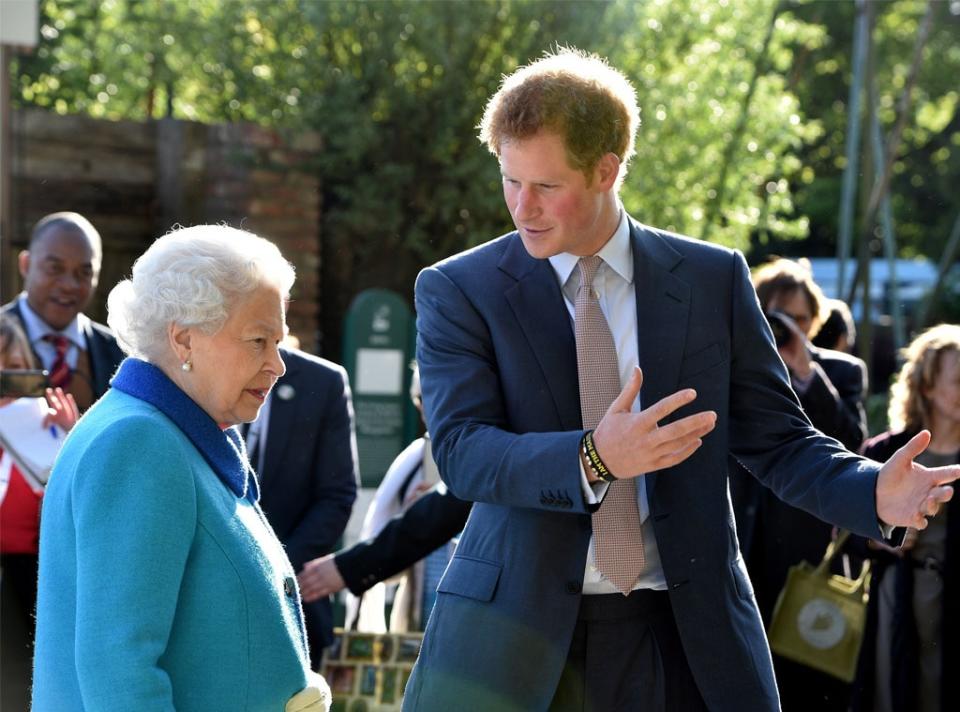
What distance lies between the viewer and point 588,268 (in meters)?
3.04

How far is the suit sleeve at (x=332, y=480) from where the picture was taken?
5157 millimetres

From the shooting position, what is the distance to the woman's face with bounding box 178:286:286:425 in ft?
8.55

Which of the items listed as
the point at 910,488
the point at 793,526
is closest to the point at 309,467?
the point at 793,526

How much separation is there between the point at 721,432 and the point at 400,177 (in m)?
7.63

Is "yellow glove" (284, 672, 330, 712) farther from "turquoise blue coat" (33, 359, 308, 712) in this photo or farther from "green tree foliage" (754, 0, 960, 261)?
"green tree foliage" (754, 0, 960, 261)

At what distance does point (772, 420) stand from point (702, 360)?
0.74ft

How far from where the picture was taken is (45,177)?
31.5ft

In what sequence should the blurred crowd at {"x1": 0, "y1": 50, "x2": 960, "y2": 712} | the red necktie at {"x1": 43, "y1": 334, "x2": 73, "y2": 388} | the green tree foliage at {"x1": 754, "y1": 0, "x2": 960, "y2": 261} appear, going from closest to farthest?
the blurred crowd at {"x1": 0, "y1": 50, "x2": 960, "y2": 712}
the red necktie at {"x1": 43, "y1": 334, "x2": 73, "y2": 388}
the green tree foliage at {"x1": 754, "y1": 0, "x2": 960, "y2": 261}

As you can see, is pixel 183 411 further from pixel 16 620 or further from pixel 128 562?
pixel 16 620

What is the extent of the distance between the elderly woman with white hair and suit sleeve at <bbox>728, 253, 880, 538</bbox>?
3.30 ft

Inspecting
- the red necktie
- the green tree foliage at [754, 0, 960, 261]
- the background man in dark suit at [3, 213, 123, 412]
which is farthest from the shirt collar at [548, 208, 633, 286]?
the green tree foliage at [754, 0, 960, 261]

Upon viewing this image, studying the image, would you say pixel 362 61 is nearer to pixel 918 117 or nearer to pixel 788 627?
pixel 788 627

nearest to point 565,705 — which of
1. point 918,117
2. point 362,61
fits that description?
point 362,61

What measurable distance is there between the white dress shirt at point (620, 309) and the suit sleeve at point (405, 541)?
184 centimetres
